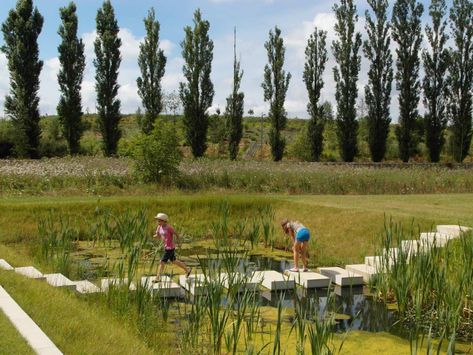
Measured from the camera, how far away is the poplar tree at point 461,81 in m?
30.8

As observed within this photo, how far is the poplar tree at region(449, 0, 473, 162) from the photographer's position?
30.8 m

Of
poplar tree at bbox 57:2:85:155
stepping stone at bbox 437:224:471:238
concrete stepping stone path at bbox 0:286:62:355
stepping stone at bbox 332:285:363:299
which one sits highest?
poplar tree at bbox 57:2:85:155

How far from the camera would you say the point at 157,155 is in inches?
710

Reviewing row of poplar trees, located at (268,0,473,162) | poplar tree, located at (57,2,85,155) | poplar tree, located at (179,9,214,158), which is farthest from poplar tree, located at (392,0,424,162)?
poplar tree, located at (57,2,85,155)

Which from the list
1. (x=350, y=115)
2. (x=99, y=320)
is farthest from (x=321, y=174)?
(x=99, y=320)

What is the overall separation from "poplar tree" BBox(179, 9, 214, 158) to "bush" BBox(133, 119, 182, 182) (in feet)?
38.8

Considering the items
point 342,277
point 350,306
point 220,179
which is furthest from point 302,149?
point 350,306

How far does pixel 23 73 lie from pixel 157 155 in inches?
513

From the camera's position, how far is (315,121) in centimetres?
3188

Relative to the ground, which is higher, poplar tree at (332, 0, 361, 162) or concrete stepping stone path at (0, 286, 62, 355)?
poplar tree at (332, 0, 361, 162)

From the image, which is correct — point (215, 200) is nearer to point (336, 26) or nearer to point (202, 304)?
point (202, 304)

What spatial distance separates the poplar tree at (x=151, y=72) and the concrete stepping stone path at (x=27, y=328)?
26186 millimetres

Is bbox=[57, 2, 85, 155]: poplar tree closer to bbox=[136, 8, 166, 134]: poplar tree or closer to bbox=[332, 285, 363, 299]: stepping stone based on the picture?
bbox=[136, 8, 166, 134]: poplar tree

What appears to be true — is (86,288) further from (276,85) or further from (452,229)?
(276,85)
